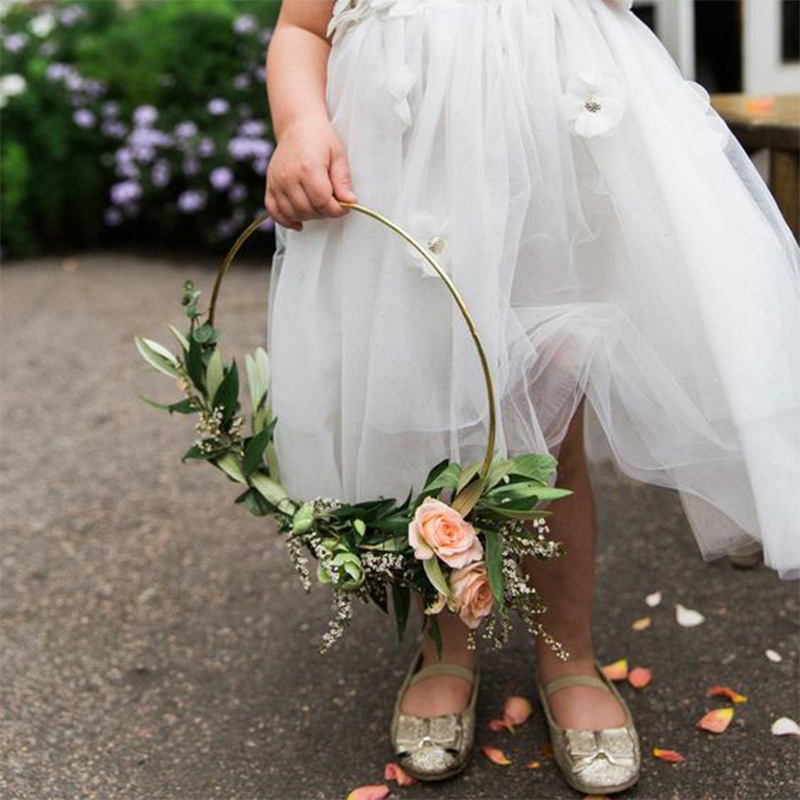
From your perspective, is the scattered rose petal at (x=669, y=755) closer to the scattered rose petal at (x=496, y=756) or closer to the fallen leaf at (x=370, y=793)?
the scattered rose petal at (x=496, y=756)

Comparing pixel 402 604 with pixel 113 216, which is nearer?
pixel 402 604

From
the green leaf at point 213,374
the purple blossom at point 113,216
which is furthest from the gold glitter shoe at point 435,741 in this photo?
the purple blossom at point 113,216

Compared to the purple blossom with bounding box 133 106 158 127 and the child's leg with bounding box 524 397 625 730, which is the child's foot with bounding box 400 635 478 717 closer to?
the child's leg with bounding box 524 397 625 730

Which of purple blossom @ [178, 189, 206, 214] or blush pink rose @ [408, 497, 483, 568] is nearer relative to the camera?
blush pink rose @ [408, 497, 483, 568]

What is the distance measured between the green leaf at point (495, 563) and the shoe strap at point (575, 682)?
0.41m

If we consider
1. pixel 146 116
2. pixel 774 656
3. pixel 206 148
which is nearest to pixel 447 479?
pixel 774 656

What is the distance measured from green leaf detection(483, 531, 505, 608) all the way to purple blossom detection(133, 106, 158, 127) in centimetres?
404

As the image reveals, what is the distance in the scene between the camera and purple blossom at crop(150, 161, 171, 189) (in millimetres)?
4988

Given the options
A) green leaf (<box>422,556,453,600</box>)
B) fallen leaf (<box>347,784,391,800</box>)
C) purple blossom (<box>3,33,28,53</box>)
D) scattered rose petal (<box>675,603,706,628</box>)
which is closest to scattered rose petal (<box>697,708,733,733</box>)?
scattered rose petal (<box>675,603,706,628</box>)

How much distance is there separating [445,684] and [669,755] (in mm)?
353

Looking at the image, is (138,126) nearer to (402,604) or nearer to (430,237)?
(430,237)

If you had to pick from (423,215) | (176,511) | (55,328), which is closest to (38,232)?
(55,328)

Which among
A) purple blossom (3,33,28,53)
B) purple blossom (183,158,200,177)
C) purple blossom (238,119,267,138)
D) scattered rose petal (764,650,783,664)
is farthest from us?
purple blossom (3,33,28,53)

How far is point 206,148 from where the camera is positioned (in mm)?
4848
